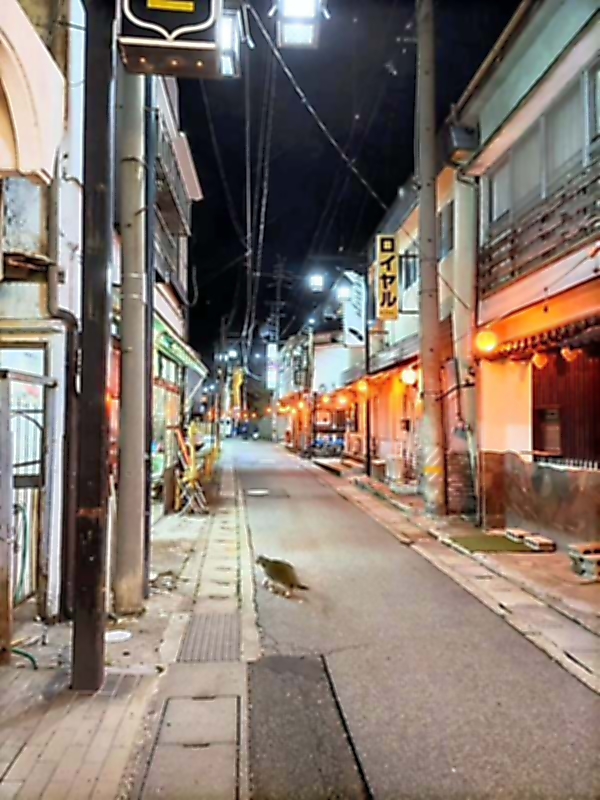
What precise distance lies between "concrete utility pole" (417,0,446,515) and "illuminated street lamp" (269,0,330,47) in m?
7.59

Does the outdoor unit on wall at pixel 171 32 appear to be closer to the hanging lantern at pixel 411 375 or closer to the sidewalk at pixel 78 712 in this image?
the sidewalk at pixel 78 712

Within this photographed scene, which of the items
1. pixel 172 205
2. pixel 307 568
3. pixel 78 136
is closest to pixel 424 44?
pixel 172 205

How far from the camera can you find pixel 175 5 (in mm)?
5590

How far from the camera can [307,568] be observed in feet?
34.2

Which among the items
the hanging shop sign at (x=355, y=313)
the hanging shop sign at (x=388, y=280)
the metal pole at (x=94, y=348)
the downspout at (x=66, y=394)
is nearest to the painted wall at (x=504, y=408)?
the hanging shop sign at (x=388, y=280)

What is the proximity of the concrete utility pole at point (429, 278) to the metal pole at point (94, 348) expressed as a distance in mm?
10891

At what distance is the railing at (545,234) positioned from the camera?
10.1 m

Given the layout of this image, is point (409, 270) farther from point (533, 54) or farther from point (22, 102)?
point (22, 102)

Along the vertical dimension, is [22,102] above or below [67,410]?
above

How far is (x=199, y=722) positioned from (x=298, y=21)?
309 inches

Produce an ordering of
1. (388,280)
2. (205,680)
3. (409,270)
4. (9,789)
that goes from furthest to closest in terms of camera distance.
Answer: (409,270) → (388,280) → (205,680) → (9,789)

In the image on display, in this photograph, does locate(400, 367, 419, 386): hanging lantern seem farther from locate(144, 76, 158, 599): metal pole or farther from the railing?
locate(144, 76, 158, 599): metal pole

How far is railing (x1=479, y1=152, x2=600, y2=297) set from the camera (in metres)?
10.1

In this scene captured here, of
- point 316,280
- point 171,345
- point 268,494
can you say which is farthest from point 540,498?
point 316,280
